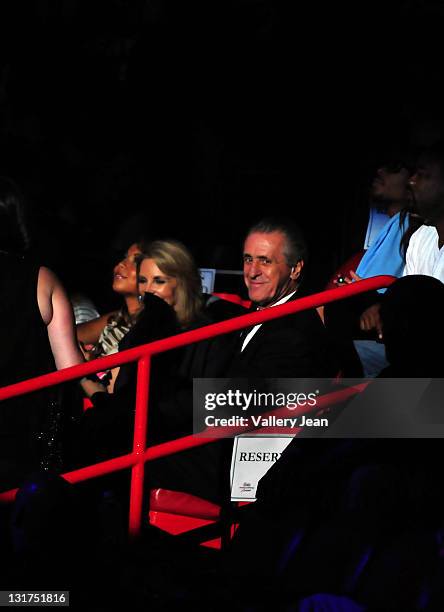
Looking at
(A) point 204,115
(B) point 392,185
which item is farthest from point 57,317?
(A) point 204,115

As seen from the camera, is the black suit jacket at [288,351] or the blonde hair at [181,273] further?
the blonde hair at [181,273]

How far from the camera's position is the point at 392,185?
6043 millimetres

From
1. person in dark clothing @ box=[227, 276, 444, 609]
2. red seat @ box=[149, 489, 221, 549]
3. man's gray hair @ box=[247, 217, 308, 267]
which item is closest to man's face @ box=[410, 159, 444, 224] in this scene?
man's gray hair @ box=[247, 217, 308, 267]

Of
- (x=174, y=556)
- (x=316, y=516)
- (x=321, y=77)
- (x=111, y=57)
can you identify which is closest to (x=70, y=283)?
(x=111, y=57)

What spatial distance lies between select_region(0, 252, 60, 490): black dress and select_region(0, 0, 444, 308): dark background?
3339mm

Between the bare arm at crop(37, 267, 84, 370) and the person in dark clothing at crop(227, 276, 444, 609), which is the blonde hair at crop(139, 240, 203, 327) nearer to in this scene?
the bare arm at crop(37, 267, 84, 370)

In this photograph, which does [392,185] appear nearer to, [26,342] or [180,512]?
[180,512]

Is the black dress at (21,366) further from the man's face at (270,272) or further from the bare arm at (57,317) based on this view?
the man's face at (270,272)

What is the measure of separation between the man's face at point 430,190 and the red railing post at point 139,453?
1724 mm

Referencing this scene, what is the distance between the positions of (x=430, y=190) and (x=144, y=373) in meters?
1.79

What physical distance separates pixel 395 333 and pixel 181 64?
5604mm

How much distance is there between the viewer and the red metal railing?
392 centimetres

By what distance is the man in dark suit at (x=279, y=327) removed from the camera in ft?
13.4

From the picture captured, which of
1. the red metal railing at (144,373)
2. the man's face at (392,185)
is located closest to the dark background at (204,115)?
the man's face at (392,185)
